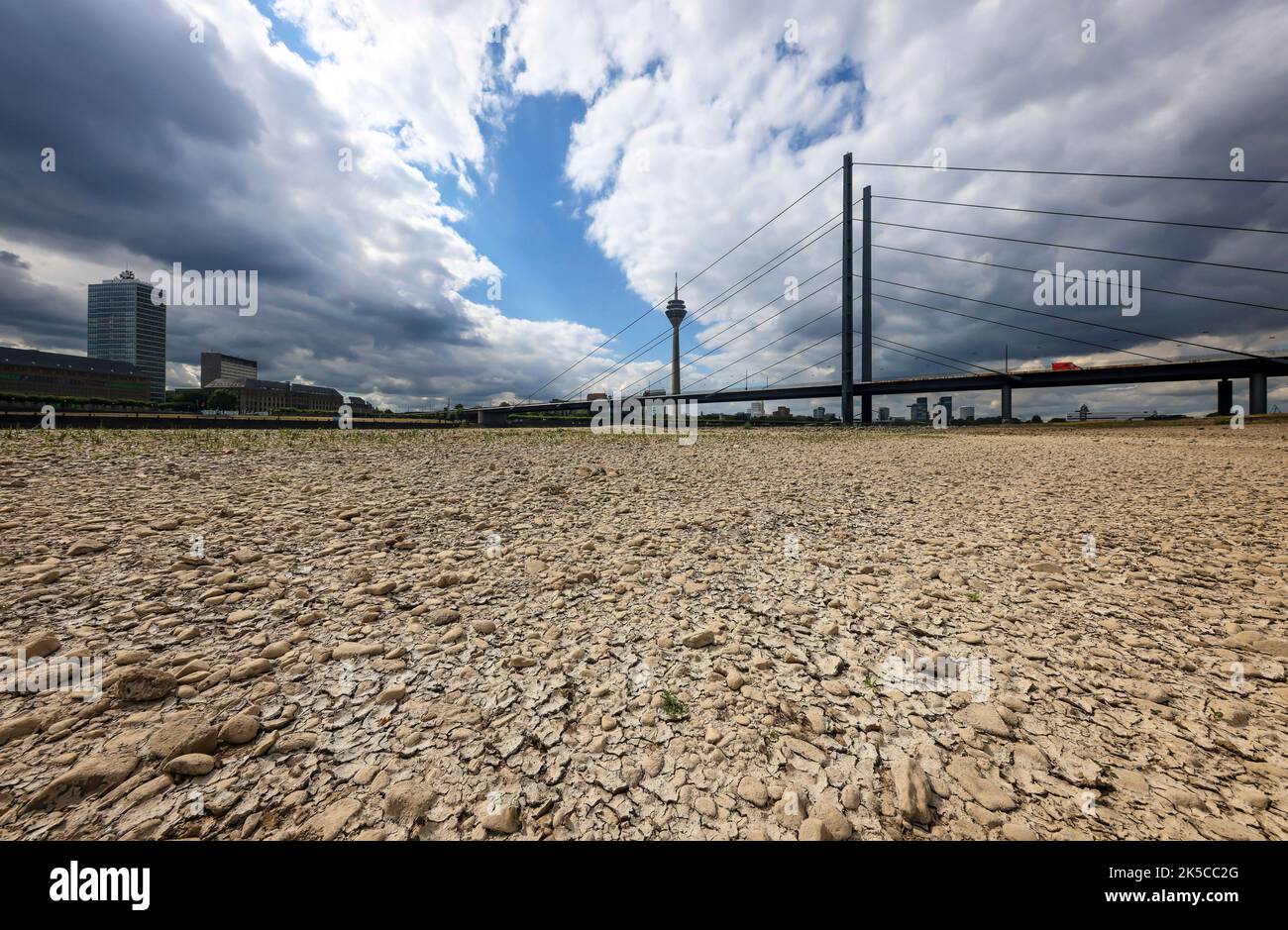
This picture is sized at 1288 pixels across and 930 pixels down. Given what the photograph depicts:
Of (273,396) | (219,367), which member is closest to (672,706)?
(273,396)

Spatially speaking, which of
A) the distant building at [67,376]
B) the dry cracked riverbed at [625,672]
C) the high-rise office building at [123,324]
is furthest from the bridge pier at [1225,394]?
the high-rise office building at [123,324]

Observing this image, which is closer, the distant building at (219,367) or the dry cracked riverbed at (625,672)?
the dry cracked riverbed at (625,672)

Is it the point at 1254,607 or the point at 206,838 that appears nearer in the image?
the point at 206,838

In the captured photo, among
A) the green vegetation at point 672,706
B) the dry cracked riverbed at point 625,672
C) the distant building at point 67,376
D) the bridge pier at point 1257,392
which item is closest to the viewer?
the dry cracked riverbed at point 625,672

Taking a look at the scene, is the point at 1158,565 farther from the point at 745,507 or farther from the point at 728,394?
the point at 728,394

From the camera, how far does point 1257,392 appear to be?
4972cm

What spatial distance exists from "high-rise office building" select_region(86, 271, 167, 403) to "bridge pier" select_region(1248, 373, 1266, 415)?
713 feet

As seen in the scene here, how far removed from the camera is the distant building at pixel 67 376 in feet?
300

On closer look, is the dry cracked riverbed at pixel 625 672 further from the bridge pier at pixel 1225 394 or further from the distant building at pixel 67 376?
the distant building at pixel 67 376

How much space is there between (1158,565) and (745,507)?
5705 mm

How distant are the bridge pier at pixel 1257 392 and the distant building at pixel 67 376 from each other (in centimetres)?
19420

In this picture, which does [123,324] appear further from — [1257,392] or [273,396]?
[1257,392]
